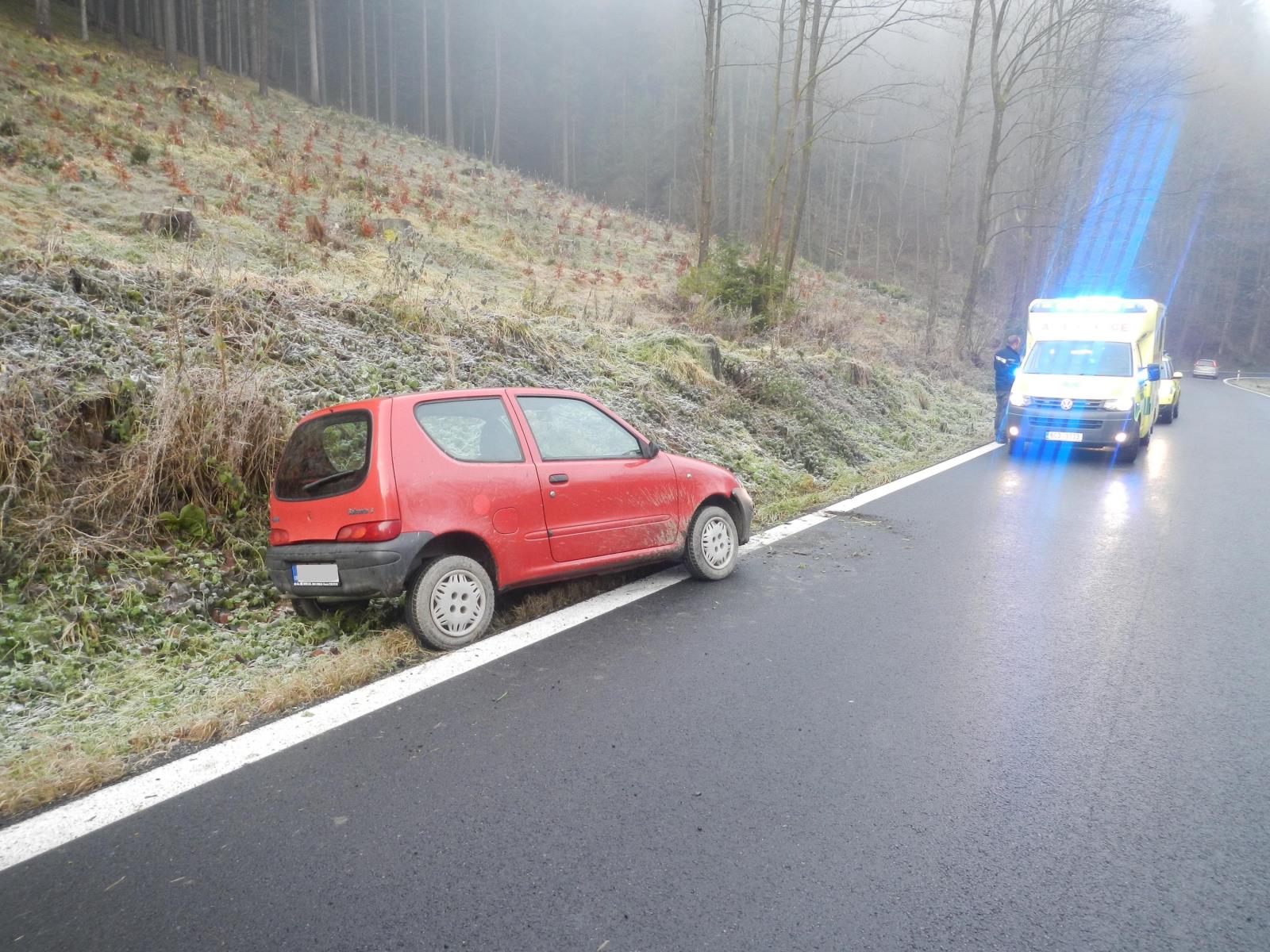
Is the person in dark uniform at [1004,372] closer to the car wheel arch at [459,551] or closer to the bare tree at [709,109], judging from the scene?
the bare tree at [709,109]

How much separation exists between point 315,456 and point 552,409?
1520mm

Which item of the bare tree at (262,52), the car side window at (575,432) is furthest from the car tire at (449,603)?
the bare tree at (262,52)

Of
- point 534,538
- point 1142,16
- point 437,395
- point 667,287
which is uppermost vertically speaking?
point 1142,16

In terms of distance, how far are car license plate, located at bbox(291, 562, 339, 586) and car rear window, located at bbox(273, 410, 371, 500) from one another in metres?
0.41

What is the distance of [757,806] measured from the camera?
2.98 meters

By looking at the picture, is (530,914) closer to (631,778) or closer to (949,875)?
(631,778)

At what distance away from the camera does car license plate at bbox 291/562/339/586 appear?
4.49 m

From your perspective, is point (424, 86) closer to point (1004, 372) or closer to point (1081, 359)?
point (1004, 372)

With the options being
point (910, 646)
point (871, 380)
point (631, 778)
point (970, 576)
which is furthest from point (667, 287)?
point (631, 778)

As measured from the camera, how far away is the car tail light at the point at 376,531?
172 inches

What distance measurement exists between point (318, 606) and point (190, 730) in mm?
1471

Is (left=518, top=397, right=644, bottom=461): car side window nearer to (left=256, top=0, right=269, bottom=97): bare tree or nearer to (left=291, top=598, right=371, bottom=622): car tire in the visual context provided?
(left=291, top=598, right=371, bottom=622): car tire

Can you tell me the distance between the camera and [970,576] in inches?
238

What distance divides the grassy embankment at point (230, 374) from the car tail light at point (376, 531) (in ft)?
2.05
